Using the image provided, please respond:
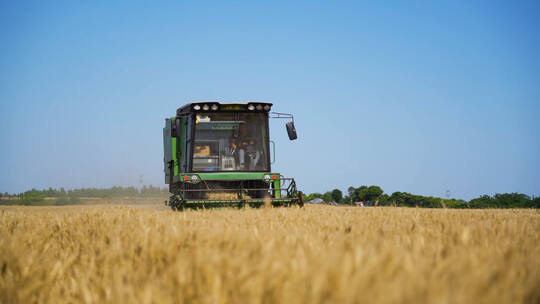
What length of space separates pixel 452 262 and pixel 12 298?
7.74 ft

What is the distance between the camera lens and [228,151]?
1284 centimetres

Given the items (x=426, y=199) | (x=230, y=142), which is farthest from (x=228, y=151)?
(x=426, y=199)

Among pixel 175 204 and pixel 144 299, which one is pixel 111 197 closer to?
pixel 175 204

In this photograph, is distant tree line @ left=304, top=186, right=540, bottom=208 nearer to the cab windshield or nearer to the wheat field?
the cab windshield

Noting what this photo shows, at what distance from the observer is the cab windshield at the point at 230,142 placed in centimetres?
1273

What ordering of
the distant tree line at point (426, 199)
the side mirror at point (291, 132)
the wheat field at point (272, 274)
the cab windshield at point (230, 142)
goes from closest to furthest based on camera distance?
the wheat field at point (272, 274) < the side mirror at point (291, 132) < the cab windshield at point (230, 142) < the distant tree line at point (426, 199)

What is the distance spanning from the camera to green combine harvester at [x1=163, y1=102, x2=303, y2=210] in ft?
40.9

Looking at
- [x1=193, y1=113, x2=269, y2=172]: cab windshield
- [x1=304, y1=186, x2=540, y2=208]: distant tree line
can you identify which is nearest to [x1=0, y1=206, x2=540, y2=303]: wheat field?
[x1=193, y1=113, x2=269, y2=172]: cab windshield

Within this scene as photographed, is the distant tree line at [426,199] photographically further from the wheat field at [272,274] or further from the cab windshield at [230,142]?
the wheat field at [272,274]

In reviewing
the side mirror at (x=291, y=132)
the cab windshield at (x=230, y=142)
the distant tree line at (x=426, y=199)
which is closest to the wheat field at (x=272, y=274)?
the side mirror at (x=291, y=132)

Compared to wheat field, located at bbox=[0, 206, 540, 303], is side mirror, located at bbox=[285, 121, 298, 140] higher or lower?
higher

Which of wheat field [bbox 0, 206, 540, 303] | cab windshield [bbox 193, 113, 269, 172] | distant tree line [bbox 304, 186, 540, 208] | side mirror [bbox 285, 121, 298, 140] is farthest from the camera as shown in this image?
distant tree line [bbox 304, 186, 540, 208]

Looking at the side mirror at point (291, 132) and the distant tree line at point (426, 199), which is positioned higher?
the side mirror at point (291, 132)

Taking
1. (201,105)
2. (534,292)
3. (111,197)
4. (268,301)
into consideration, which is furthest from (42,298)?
(111,197)
